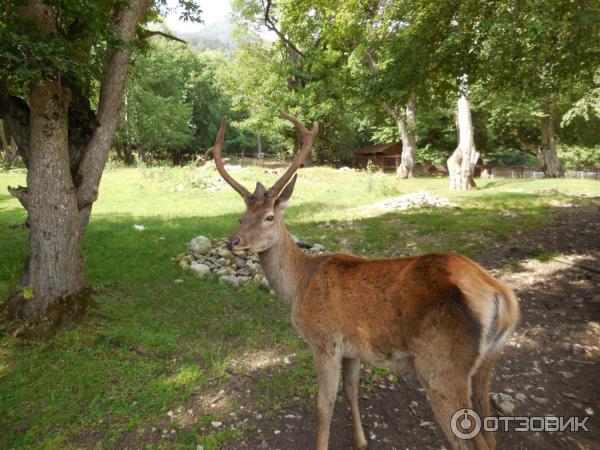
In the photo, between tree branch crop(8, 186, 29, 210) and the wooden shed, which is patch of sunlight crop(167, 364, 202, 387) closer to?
tree branch crop(8, 186, 29, 210)

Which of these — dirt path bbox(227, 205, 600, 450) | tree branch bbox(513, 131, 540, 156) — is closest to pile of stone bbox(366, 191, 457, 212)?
dirt path bbox(227, 205, 600, 450)

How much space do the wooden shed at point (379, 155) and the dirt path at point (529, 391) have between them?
132ft

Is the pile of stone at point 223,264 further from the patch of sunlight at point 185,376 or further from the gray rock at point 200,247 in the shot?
the patch of sunlight at point 185,376

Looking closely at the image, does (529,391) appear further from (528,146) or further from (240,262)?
(528,146)

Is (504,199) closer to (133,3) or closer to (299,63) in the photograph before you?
(133,3)

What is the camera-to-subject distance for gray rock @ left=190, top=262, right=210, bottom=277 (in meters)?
7.58

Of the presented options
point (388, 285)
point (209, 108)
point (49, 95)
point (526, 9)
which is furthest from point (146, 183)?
point (209, 108)

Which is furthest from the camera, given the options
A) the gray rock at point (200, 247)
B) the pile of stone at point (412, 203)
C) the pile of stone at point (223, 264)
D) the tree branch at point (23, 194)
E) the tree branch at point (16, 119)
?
the pile of stone at point (412, 203)

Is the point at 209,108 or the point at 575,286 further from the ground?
the point at 209,108

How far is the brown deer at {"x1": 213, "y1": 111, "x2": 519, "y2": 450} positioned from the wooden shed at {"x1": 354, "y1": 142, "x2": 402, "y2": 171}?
141 ft

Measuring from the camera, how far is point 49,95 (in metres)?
4.93

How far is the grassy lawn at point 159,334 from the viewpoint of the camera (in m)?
3.76

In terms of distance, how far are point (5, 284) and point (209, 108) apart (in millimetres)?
48698

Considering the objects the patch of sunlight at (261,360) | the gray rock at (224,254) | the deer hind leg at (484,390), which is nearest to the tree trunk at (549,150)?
the gray rock at (224,254)
